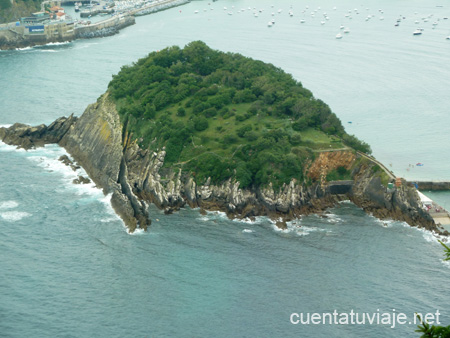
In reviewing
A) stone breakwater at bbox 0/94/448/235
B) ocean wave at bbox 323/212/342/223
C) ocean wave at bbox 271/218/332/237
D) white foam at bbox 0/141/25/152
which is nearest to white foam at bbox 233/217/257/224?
stone breakwater at bbox 0/94/448/235

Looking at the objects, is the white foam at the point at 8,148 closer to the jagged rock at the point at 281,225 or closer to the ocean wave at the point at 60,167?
the ocean wave at the point at 60,167

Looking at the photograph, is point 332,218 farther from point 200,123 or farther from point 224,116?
point 224,116

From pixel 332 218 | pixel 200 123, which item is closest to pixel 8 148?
pixel 200 123

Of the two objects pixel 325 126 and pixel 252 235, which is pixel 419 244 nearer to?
pixel 252 235

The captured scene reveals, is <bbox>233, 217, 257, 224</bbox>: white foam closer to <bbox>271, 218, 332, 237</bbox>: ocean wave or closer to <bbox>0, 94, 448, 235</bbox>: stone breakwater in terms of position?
<bbox>0, 94, 448, 235</bbox>: stone breakwater

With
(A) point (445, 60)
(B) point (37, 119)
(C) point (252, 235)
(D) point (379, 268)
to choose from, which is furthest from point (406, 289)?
(A) point (445, 60)
